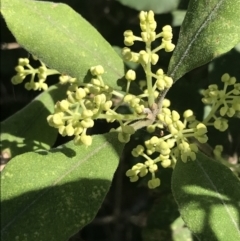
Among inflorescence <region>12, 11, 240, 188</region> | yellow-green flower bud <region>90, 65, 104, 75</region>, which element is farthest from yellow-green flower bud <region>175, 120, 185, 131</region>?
yellow-green flower bud <region>90, 65, 104, 75</region>

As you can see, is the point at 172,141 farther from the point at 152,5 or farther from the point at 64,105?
the point at 152,5

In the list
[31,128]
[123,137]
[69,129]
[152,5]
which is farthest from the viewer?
[31,128]

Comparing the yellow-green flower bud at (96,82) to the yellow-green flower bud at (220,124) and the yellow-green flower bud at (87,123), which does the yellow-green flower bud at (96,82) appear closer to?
the yellow-green flower bud at (87,123)

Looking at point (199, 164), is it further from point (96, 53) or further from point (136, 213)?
point (136, 213)

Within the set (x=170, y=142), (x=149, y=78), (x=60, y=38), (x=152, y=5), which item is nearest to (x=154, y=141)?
(x=170, y=142)

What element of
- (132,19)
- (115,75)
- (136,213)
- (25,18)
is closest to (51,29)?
(25,18)
